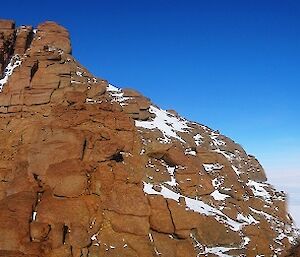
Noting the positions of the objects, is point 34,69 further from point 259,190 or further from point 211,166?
point 259,190

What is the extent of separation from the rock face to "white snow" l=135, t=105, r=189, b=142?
47 centimetres

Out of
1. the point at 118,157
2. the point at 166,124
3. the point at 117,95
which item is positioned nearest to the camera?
the point at 118,157

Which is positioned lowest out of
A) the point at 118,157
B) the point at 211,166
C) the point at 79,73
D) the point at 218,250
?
the point at 218,250

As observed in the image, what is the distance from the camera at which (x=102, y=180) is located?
59938 millimetres

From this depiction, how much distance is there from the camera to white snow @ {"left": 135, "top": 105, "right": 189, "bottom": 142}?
83200 mm

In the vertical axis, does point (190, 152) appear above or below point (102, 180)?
above

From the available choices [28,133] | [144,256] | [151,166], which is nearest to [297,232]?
[151,166]

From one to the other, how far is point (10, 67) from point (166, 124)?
33843 mm

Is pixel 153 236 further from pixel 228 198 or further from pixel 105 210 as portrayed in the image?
pixel 228 198

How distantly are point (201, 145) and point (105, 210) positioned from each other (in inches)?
1476

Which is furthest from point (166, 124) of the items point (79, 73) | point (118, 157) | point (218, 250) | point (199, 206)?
point (218, 250)

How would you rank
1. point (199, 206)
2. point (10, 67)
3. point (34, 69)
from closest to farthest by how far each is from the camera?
point (199, 206) < point (34, 69) < point (10, 67)

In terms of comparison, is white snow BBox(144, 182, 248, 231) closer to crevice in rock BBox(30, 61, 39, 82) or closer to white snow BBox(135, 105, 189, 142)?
white snow BBox(135, 105, 189, 142)

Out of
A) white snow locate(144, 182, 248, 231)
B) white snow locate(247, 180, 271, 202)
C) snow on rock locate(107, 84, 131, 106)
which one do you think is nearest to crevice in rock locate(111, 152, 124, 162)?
white snow locate(144, 182, 248, 231)
